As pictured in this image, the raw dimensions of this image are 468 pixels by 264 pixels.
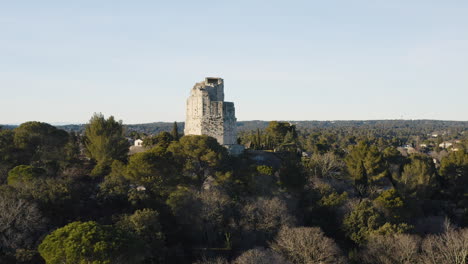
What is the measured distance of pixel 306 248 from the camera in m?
24.0

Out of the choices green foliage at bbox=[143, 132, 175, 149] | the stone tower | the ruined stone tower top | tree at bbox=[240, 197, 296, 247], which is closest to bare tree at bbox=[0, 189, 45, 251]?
tree at bbox=[240, 197, 296, 247]

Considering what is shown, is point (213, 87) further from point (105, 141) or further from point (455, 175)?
point (455, 175)

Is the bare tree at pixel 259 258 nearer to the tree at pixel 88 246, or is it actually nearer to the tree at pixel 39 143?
the tree at pixel 88 246

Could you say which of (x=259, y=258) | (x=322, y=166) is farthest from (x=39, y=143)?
(x=322, y=166)

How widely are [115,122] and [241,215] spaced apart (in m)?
18.6

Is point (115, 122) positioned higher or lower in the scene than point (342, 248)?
higher

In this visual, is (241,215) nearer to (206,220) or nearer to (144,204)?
(206,220)

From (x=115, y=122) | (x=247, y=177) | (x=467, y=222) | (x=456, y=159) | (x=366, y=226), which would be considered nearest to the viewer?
(x=366, y=226)

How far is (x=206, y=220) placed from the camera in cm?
2767

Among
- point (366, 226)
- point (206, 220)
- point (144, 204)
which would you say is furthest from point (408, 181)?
point (144, 204)

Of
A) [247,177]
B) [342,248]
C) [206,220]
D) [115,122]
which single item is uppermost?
[115,122]

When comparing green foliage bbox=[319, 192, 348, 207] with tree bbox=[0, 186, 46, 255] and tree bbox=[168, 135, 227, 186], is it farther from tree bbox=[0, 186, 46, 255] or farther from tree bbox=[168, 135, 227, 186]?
tree bbox=[0, 186, 46, 255]

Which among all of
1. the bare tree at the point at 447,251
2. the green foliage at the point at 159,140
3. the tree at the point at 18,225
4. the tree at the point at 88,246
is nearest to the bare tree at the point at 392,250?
the bare tree at the point at 447,251

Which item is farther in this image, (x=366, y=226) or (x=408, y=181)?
(x=408, y=181)
